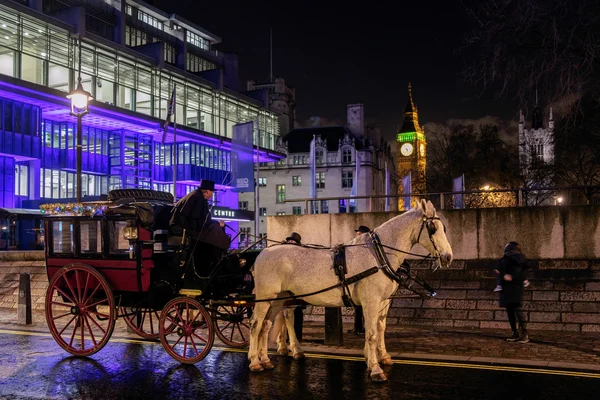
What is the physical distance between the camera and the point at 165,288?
1091 cm

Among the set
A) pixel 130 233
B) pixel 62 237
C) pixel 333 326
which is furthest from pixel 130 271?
pixel 333 326

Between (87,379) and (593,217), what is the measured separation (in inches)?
505

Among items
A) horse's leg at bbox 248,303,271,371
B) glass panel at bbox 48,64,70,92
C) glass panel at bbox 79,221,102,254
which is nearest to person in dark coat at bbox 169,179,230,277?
horse's leg at bbox 248,303,271,371

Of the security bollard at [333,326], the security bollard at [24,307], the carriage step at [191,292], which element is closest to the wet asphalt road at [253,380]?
the carriage step at [191,292]

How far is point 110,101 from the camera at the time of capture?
55.5 metres

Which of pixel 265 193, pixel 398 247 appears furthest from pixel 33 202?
pixel 265 193

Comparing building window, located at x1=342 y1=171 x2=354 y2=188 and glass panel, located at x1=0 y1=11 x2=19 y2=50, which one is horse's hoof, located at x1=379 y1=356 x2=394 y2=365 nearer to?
glass panel, located at x1=0 y1=11 x2=19 y2=50

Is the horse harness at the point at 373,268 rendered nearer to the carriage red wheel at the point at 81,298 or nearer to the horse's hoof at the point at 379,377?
the horse's hoof at the point at 379,377

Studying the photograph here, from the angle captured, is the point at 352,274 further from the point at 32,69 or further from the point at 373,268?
the point at 32,69

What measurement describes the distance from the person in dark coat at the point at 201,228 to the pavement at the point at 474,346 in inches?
94.6

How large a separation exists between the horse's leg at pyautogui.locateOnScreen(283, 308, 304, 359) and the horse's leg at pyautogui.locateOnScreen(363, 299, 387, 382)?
5.55 feet

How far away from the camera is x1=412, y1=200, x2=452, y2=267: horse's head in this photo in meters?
9.28

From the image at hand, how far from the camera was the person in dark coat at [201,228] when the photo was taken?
1038cm

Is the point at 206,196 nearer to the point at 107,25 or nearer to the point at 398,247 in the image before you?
the point at 398,247
